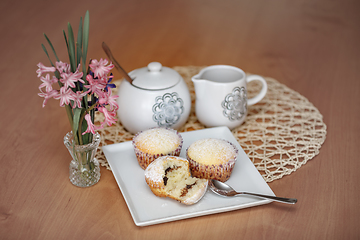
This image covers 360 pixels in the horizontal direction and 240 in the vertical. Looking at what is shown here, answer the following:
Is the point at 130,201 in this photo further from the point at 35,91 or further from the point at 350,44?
the point at 350,44

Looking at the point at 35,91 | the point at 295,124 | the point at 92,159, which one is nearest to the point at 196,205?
the point at 92,159

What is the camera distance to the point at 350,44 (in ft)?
5.62

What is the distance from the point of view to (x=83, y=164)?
0.91 metres

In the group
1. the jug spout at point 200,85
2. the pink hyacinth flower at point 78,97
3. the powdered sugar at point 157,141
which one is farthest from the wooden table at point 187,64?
the jug spout at point 200,85

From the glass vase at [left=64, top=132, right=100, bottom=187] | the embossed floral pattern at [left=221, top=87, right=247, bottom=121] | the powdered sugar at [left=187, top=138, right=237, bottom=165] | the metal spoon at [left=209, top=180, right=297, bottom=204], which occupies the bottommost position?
the glass vase at [left=64, top=132, right=100, bottom=187]

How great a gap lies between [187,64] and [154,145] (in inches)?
25.2

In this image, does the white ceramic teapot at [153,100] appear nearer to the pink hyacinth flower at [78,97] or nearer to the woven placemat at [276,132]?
the woven placemat at [276,132]

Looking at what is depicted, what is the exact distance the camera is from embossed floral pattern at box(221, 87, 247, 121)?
1.08m

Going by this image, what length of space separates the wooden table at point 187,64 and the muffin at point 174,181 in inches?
2.3

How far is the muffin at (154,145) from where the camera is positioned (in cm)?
93

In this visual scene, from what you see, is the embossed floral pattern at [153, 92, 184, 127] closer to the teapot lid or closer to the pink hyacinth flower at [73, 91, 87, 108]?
the teapot lid

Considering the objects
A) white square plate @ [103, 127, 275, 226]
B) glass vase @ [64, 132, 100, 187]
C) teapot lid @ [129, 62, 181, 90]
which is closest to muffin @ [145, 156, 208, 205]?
white square plate @ [103, 127, 275, 226]

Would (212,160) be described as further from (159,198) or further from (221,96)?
(221,96)

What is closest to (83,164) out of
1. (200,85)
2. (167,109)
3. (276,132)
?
(167,109)
